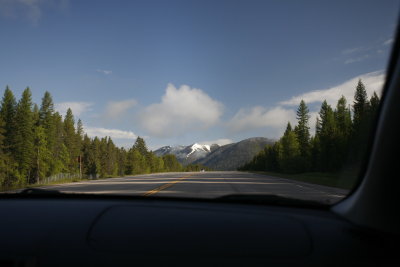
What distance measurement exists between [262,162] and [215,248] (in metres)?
116

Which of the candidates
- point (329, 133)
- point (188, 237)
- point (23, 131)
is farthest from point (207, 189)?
point (23, 131)

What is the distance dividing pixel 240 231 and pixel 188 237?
30 cm

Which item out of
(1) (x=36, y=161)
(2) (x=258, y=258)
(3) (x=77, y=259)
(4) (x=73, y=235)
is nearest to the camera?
(2) (x=258, y=258)

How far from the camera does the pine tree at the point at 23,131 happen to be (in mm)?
60562

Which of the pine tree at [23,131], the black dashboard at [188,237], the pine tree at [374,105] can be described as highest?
the pine tree at [23,131]

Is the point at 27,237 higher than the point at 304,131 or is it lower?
lower

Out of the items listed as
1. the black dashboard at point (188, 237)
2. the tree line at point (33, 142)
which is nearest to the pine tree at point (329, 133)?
the black dashboard at point (188, 237)

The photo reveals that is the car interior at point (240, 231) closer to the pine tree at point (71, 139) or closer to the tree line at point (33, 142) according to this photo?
the tree line at point (33, 142)

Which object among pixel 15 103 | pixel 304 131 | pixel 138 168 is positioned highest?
pixel 15 103

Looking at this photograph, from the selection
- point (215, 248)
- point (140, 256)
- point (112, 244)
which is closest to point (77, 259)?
point (112, 244)

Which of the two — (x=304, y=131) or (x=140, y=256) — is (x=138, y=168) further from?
(x=140, y=256)

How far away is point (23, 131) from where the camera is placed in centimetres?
6116

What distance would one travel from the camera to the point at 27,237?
6.64 ft

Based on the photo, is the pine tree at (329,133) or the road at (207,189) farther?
the road at (207,189)
